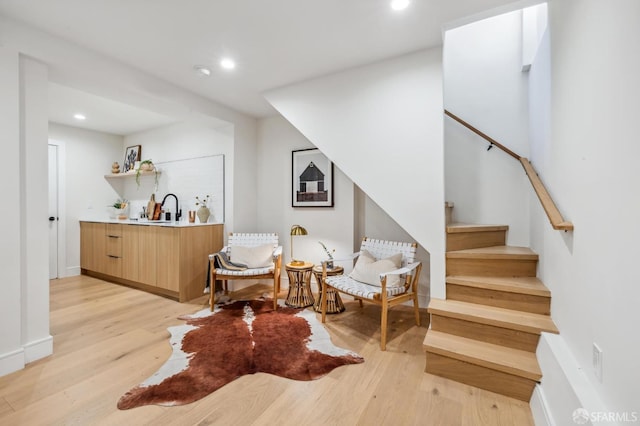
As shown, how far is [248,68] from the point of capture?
105 inches

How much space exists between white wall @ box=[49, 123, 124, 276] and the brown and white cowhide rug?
333 centimetres

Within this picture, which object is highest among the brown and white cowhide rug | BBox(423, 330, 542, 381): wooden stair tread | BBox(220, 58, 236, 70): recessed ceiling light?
BBox(220, 58, 236, 70): recessed ceiling light

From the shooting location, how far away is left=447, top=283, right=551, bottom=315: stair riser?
193 centimetres

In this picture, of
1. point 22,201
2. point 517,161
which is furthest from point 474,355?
point 22,201

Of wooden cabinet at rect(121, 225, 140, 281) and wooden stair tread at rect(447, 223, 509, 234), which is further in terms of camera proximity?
wooden cabinet at rect(121, 225, 140, 281)

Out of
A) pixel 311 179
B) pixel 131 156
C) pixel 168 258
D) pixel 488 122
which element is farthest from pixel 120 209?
pixel 488 122

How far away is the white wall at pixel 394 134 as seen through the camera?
2293mm

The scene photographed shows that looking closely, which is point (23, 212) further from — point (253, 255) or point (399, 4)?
point (399, 4)

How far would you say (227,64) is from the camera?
8.54ft

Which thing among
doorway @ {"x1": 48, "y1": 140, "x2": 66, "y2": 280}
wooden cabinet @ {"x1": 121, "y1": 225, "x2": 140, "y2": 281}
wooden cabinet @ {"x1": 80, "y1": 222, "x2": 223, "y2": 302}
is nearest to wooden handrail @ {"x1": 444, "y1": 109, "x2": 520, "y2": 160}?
wooden cabinet @ {"x1": 80, "y1": 222, "x2": 223, "y2": 302}

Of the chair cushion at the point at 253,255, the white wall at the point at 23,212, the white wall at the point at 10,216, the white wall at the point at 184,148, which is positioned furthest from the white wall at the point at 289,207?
the white wall at the point at 10,216

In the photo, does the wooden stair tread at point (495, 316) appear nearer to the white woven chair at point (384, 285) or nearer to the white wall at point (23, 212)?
the white woven chair at point (384, 285)

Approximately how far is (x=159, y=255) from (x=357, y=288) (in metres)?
2.58

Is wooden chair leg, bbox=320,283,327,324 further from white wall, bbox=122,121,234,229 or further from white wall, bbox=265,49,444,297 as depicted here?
white wall, bbox=122,121,234,229
